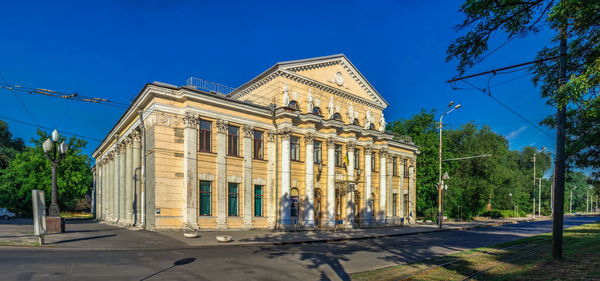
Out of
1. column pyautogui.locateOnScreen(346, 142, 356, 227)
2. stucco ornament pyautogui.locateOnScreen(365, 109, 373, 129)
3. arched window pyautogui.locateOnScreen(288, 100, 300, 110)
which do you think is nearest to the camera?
arched window pyautogui.locateOnScreen(288, 100, 300, 110)

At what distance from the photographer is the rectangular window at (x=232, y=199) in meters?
24.8

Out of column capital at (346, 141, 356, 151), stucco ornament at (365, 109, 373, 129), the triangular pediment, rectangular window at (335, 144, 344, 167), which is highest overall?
the triangular pediment

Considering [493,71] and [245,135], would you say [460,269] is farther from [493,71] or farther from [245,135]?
[245,135]

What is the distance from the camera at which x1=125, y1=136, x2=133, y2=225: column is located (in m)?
26.5

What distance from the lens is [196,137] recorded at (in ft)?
76.1

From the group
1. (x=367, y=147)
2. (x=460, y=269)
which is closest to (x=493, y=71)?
(x=460, y=269)

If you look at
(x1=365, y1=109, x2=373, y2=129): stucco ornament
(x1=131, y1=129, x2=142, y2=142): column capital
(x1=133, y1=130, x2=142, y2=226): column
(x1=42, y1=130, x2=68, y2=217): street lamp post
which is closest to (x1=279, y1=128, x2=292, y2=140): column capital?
(x1=131, y1=129, x2=142, y2=142): column capital

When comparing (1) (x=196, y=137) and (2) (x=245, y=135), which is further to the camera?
(2) (x=245, y=135)

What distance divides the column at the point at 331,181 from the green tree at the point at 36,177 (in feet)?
115

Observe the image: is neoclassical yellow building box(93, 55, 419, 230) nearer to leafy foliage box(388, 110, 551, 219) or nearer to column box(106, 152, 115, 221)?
column box(106, 152, 115, 221)

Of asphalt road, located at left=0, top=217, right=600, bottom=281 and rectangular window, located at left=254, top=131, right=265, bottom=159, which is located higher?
rectangular window, located at left=254, top=131, right=265, bottom=159

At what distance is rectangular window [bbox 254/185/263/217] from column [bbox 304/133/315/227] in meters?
3.92

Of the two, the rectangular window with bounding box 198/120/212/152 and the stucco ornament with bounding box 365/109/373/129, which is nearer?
the rectangular window with bounding box 198/120/212/152

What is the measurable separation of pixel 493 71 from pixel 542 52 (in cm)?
332
